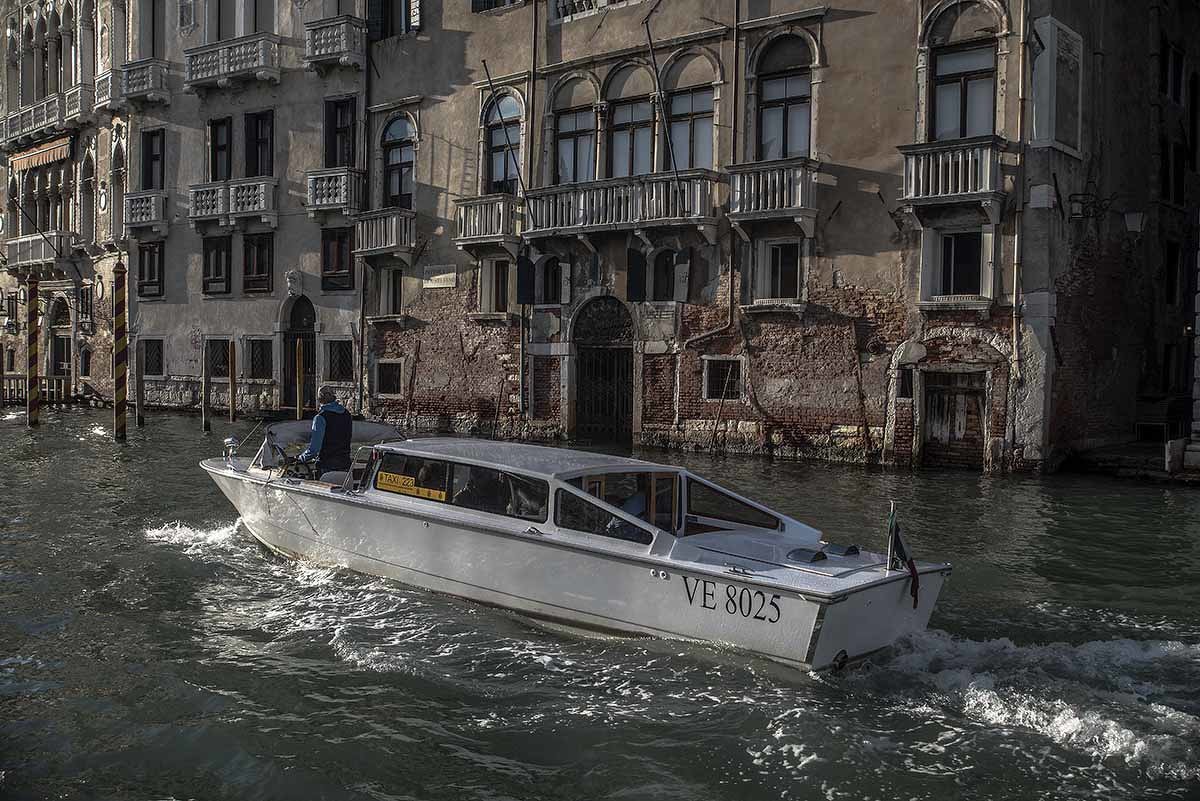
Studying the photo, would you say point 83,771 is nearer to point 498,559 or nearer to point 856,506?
point 498,559

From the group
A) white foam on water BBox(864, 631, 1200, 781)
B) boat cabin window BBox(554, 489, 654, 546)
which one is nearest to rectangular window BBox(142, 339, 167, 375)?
boat cabin window BBox(554, 489, 654, 546)

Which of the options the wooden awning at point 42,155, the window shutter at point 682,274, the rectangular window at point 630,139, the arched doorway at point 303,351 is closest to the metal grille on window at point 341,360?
the arched doorway at point 303,351

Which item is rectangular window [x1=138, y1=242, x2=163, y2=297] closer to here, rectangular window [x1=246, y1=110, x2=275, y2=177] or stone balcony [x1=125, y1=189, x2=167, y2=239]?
stone balcony [x1=125, y1=189, x2=167, y2=239]

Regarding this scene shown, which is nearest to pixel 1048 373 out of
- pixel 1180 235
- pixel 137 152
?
pixel 1180 235

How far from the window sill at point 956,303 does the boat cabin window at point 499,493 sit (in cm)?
1087

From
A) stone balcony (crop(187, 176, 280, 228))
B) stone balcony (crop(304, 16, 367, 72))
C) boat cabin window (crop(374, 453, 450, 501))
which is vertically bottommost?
boat cabin window (crop(374, 453, 450, 501))

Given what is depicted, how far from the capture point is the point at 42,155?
1330 inches

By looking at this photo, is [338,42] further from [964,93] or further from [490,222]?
[964,93]

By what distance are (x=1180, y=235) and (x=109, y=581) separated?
20.2 meters

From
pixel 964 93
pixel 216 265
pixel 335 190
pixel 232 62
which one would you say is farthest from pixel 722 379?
pixel 232 62

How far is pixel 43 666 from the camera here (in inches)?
268

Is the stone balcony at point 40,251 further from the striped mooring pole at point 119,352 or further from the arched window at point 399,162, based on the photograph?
the striped mooring pole at point 119,352

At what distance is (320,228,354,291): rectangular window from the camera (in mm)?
25266

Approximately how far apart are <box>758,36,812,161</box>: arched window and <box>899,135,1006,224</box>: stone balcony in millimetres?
2254
